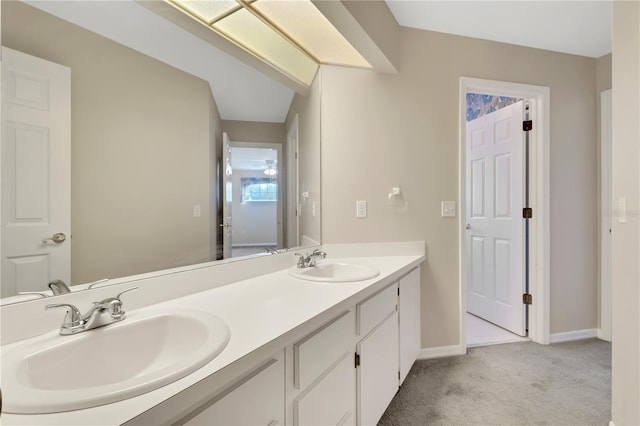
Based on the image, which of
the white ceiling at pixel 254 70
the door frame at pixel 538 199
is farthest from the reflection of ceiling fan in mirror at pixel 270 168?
the door frame at pixel 538 199

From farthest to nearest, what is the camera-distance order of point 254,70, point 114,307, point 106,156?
point 254,70
point 106,156
point 114,307

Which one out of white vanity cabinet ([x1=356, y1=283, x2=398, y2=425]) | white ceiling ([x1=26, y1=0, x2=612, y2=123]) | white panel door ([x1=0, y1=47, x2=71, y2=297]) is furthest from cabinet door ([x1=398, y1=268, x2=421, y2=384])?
white panel door ([x1=0, y1=47, x2=71, y2=297])

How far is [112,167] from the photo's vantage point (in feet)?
3.08

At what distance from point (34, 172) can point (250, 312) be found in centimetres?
74

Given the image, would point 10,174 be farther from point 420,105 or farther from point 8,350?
point 420,105

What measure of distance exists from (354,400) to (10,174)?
139cm

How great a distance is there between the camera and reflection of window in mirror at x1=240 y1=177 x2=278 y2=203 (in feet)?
4.97

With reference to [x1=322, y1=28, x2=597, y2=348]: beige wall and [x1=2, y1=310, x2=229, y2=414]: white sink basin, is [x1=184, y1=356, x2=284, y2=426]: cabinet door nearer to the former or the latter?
[x1=2, y1=310, x2=229, y2=414]: white sink basin

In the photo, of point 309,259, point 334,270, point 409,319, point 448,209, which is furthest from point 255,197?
point 448,209

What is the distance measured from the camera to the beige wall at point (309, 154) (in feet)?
5.92

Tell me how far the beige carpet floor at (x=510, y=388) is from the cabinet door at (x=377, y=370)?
9.4 inches

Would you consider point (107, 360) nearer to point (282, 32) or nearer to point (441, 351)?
point (282, 32)

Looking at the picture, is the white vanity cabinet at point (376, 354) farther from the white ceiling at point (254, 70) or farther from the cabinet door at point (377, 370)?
the white ceiling at point (254, 70)

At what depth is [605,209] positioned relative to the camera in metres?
2.40
